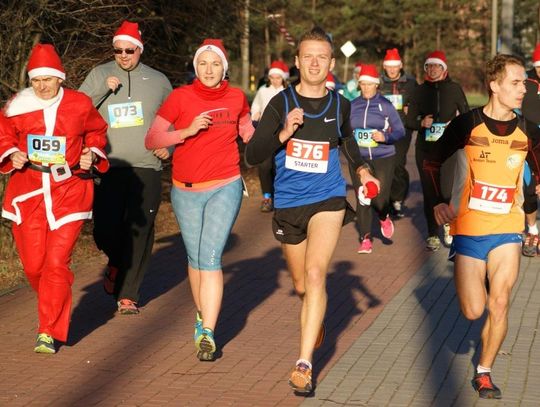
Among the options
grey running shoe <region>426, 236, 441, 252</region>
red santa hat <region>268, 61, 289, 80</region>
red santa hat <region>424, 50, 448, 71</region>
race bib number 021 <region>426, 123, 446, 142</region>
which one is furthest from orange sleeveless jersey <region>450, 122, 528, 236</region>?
red santa hat <region>268, 61, 289, 80</region>

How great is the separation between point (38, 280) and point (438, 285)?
3893mm

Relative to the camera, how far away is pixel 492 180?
23.9 feet

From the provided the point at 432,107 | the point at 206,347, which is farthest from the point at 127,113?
the point at 432,107

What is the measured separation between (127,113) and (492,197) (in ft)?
11.1

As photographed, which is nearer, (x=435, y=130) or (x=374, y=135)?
(x=374, y=135)

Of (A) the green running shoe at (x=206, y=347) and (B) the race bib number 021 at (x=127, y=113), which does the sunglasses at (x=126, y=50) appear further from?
(A) the green running shoe at (x=206, y=347)

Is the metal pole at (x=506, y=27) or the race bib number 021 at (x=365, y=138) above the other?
the metal pole at (x=506, y=27)

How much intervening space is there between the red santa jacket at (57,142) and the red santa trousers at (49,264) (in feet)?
0.21

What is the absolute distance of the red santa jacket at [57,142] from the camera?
A: 8.34 meters

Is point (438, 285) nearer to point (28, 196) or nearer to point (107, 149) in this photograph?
point (107, 149)

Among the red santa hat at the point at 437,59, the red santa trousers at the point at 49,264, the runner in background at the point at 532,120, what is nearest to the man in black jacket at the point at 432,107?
the red santa hat at the point at 437,59

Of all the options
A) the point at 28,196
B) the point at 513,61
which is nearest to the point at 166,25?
the point at 28,196

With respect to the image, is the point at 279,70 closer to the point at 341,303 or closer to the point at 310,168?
the point at 341,303

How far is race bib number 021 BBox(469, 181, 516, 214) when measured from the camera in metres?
7.26
